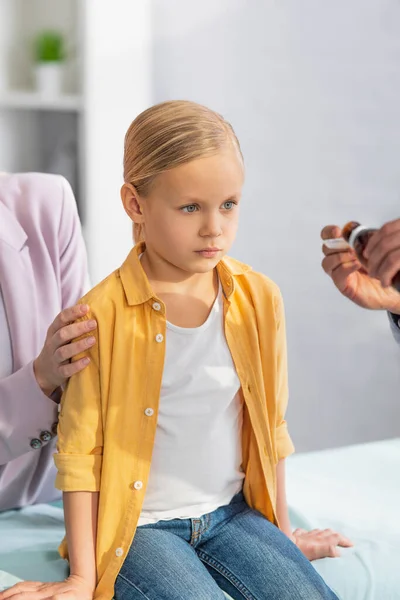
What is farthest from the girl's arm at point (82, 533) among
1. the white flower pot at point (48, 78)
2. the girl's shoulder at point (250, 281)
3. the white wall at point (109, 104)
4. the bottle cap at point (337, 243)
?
the white flower pot at point (48, 78)

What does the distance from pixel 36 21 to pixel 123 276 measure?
1.87m

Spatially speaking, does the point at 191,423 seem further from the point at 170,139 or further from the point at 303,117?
the point at 303,117

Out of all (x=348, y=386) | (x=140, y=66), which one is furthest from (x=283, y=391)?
(x=348, y=386)

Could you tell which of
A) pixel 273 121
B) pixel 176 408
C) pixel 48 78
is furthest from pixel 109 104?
pixel 176 408

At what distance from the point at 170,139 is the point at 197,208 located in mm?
103

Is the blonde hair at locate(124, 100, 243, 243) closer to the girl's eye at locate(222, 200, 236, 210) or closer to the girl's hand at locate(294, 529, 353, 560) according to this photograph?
the girl's eye at locate(222, 200, 236, 210)

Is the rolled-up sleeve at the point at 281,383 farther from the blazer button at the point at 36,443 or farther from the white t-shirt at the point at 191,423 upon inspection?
the blazer button at the point at 36,443

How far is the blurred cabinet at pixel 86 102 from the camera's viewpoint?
2.74m

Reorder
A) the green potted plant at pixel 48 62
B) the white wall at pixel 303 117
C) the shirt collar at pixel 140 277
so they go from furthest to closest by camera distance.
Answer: the white wall at pixel 303 117, the green potted plant at pixel 48 62, the shirt collar at pixel 140 277

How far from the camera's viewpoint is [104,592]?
1.25 m

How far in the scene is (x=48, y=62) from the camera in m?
2.84

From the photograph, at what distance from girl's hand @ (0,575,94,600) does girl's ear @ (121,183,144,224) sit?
52cm

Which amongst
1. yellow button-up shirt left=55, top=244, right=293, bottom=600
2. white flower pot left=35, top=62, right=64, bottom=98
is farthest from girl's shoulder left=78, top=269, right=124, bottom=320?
white flower pot left=35, top=62, right=64, bottom=98

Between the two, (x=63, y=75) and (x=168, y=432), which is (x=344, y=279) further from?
(x=63, y=75)
